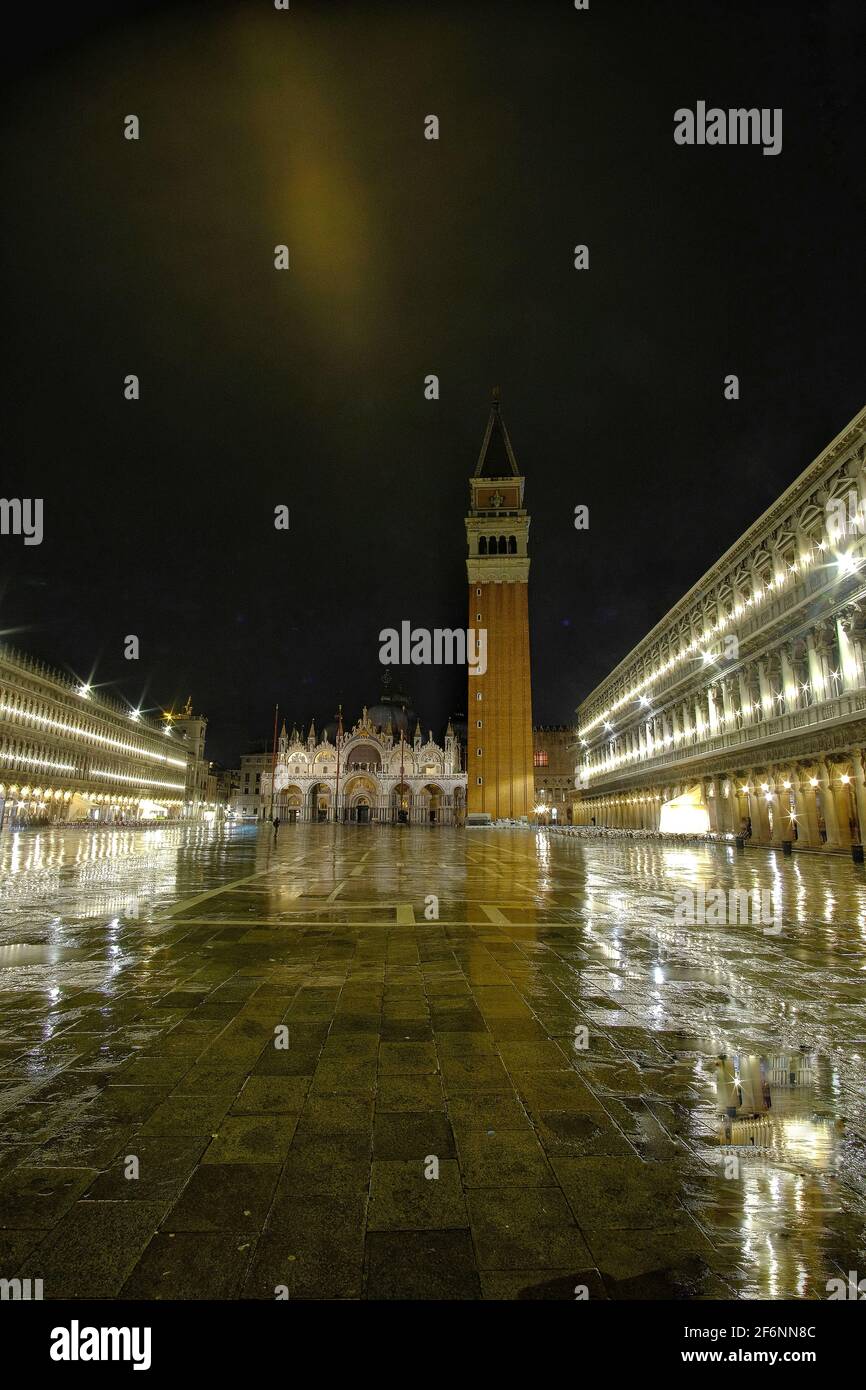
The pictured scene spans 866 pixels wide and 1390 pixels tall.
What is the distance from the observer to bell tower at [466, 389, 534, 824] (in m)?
74.6

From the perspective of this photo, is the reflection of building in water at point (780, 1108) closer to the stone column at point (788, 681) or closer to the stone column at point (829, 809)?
the stone column at point (829, 809)

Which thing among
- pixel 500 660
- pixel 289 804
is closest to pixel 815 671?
pixel 500 660

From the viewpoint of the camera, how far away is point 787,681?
2961cm

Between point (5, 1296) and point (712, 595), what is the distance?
41786 millimetres

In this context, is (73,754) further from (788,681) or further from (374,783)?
(788,681)

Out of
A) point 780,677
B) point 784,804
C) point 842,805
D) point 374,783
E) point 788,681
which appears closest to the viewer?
point 842,805

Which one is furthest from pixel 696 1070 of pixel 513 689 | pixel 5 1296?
pixel 513 689

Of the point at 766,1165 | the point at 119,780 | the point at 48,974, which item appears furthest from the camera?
the point at 119,780

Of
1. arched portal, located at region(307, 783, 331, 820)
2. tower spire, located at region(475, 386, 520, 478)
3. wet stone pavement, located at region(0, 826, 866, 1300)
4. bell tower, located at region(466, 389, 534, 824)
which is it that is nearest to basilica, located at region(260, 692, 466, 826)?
arched portal, located at region(307, 783, 331, 820)

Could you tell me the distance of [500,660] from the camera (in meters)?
76.9

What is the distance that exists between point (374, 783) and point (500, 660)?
96.7ft

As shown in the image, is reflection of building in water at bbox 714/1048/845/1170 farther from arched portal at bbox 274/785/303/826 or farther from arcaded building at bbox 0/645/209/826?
arched portal at bbox 274/785/303/826

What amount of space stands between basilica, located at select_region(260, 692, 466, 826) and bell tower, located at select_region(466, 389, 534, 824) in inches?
692

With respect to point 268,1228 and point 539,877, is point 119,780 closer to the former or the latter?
point 539,877
